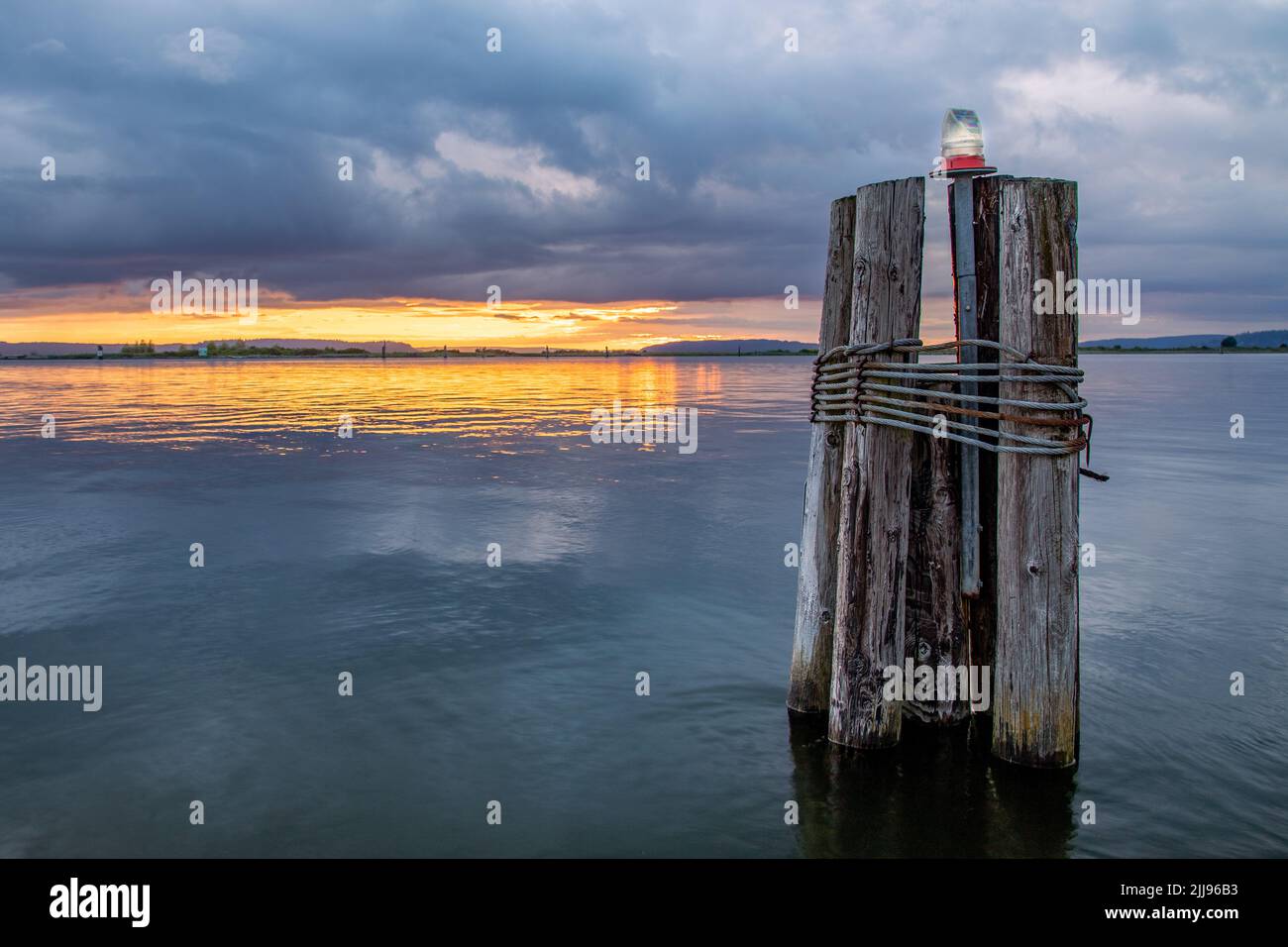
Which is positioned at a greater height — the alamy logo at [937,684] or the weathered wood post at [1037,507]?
the weathered wood post at [1037,507]

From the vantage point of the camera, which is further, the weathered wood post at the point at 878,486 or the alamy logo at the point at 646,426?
the alamy logo at the point at 646,426

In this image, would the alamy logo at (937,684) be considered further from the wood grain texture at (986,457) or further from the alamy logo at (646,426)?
the alamy logo at (646,426)

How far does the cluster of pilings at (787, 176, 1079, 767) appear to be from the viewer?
575 cm

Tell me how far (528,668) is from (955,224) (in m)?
4.89

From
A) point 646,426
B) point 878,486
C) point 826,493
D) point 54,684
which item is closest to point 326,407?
point 646,426

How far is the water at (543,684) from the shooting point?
5633 millimetres

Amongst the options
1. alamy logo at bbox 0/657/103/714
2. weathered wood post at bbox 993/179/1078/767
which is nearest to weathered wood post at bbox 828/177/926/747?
weathered wood post at bbox 993/179/1078/767

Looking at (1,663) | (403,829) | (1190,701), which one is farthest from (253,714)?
(1190,701)

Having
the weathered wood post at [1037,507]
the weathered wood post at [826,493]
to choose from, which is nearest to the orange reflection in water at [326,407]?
the weathered wood post at [826,493]

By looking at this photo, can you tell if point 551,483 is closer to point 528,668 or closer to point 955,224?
point 528,668

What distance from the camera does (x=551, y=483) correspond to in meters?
18.1

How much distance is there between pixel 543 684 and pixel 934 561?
3344 mm
